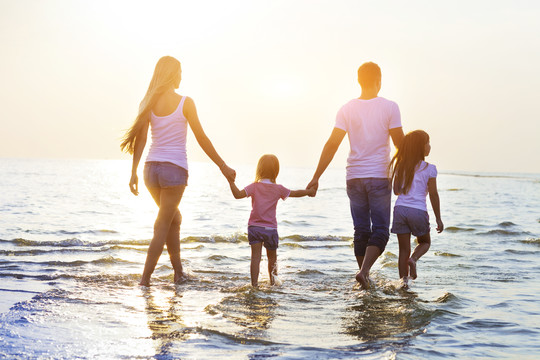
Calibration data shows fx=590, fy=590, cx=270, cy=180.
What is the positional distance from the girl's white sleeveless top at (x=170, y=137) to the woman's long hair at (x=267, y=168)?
81cm

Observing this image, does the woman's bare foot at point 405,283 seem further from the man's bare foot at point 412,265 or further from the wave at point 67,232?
the wave at point 67,232

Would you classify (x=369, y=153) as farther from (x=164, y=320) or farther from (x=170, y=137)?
(x=164, y=320)

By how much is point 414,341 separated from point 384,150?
95.4 inches

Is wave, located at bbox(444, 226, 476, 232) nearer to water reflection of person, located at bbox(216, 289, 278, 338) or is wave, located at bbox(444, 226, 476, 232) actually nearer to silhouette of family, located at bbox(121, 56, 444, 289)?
silhouette of family, located at bbox(121, 56, 444, 289)

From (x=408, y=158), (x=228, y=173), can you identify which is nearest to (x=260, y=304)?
(x=228, y=173)

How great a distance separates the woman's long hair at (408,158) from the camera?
5.98 metres

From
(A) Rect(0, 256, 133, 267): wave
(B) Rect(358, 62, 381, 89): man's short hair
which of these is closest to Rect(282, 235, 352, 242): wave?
(A) Rect(0, 256, 133, 267): wave

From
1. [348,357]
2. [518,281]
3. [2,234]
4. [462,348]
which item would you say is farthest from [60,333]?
[2,234]

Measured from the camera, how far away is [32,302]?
4996 millimetres

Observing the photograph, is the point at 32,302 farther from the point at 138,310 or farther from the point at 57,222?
the point at 57,222

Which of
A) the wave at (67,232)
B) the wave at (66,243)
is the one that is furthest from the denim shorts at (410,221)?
the wave at (67,232)

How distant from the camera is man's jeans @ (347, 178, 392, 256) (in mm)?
6004

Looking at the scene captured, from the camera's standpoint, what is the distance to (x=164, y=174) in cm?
591

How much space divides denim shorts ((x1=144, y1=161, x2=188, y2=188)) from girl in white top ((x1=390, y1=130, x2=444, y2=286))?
2180mm
